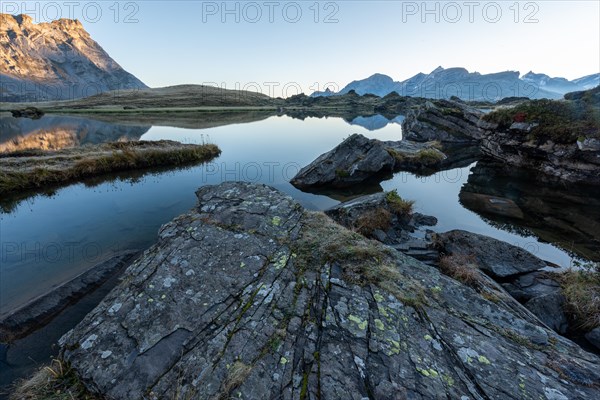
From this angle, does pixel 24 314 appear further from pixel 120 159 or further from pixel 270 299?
pixel 120 159

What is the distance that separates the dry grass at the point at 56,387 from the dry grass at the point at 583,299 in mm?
13870

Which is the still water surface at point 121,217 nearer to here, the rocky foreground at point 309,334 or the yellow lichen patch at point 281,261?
the rocky foreground at point 309,334

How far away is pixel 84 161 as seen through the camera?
25.3 meters

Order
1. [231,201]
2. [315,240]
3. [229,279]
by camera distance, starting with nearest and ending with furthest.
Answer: [229,279] < [315,240] < [231,201]

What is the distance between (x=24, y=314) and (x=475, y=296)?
14.4 metres

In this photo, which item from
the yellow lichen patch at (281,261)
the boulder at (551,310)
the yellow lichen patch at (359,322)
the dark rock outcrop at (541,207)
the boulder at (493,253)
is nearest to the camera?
the yellow lichen patch at (359,322)

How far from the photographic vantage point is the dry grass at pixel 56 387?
200 inches

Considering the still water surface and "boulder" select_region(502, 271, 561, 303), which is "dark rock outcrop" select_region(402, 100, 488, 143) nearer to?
the still water surface

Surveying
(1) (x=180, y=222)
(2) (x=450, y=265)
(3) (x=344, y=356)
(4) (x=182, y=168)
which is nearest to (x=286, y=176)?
(4) (x=182, y=168)

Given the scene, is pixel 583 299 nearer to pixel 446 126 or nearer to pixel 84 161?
pixel 84 161

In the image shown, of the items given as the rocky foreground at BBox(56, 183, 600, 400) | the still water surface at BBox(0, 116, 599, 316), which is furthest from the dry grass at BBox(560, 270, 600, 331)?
the still water surface at BBox(0, 116, 599, 316)

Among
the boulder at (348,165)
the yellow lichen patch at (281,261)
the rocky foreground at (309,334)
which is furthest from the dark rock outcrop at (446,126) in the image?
the yellow lichen patch at (281,261)

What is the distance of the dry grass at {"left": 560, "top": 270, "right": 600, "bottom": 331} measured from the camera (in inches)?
328

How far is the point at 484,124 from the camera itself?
38219 millimetres
